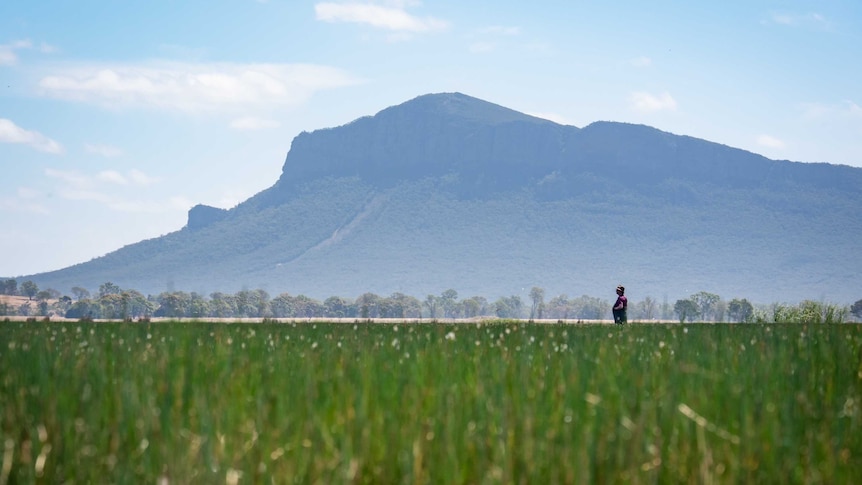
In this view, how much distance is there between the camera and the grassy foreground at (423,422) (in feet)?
20.4

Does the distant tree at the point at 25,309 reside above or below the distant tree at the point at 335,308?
below

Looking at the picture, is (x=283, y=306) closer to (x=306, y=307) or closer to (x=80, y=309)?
(x=306, y=307)

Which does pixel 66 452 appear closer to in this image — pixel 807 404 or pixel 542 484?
pixel 542 484

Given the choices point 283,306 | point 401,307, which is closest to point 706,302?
point 401,307

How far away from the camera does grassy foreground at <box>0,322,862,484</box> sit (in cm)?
621

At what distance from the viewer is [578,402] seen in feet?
26.5

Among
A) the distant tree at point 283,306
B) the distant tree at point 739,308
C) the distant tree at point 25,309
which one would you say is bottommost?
the distant tree at point 25,309

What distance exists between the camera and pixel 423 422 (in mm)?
7055

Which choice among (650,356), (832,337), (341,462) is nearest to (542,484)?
(341,462)

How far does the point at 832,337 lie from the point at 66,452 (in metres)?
13.2

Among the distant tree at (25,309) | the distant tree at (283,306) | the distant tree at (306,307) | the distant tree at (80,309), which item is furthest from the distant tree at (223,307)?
the distant tree at (25,309)

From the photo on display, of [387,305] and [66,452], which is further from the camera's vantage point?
[387,305]

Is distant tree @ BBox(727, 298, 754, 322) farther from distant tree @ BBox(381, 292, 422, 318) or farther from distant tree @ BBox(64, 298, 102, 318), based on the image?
distant tree @ BBox(64, 298, 102, 318)

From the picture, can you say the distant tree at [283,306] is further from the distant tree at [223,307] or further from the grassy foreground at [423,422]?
the grassy foreground at [423,422]
